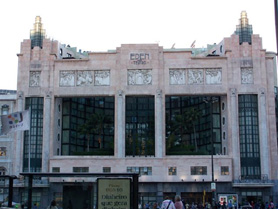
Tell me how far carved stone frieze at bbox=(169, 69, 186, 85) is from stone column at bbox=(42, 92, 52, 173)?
18.8m

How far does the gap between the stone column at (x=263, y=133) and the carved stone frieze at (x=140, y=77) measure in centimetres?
1681

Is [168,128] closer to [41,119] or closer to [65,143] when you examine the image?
[65,143]

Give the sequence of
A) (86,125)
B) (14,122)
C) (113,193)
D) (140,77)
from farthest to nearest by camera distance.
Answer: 1. (86,125)
2. (140,77)
3. (14,122)
4. (113,193)

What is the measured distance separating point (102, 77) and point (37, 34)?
13459 millimetres

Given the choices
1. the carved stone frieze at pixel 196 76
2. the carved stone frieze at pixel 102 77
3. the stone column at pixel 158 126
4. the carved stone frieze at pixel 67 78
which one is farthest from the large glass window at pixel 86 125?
the carved stone frieze at pixel 196 76

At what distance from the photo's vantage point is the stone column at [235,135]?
235 ft

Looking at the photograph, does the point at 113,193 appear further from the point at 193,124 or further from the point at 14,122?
the point at 193,124

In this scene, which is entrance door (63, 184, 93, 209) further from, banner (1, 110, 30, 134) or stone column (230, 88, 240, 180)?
stone column (230, 88, 240, 180)

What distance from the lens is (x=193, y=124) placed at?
8525 cm

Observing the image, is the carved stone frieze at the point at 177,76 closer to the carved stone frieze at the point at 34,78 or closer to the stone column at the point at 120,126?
the stone column at the point at 120,126

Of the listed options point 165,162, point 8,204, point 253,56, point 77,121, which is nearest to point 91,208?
point 8,204

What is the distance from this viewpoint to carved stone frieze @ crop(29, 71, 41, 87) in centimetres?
7675

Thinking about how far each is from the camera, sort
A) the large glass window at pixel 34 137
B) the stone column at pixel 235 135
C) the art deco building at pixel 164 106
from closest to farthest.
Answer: the stone column at pixel 235 135 < the art deco building at pixel 164 106 < the large glass window at pixel 34 137

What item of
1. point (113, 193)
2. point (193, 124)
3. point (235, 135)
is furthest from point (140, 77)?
point (113, 193)
